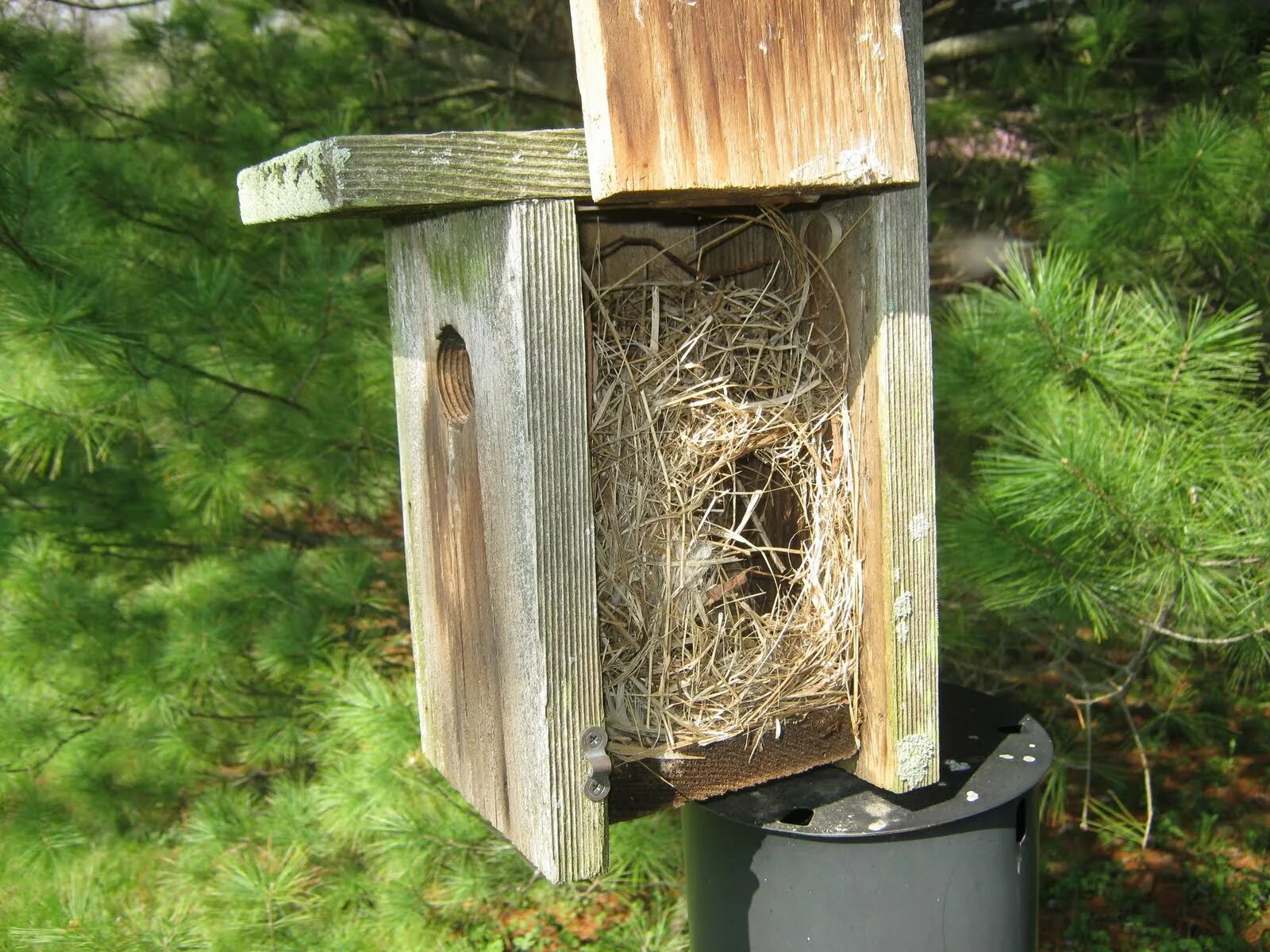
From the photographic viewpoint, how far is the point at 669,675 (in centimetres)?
145

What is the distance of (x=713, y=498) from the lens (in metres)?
1.49

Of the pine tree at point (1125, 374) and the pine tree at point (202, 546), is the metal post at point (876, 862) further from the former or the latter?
the pine tree at point (202, 546)

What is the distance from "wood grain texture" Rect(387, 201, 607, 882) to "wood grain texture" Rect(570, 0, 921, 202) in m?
0.11

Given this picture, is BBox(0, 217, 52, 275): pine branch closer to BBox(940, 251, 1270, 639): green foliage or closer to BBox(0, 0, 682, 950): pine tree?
BBox(0, 0, 682, 950): pine tree

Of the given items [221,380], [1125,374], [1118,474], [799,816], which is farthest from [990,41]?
[799,816]

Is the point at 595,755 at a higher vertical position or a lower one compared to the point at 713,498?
lower

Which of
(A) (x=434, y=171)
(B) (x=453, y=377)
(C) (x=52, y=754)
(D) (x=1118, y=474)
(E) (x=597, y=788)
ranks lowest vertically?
(C) (x=52, y=754)

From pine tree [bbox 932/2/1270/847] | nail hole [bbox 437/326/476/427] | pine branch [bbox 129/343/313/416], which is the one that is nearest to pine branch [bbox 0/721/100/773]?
pine branch [bbox 129/343/313/416]

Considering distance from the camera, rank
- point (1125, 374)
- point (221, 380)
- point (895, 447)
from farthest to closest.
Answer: point (221, 380)
point (1125, 374)
point (895, 447)

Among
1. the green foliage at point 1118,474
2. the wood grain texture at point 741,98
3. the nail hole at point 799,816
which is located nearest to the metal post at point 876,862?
the nail hole at point 799,816

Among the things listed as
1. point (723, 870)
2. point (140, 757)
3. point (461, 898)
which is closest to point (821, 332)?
point (723, 870)

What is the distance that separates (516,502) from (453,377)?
0.30 meters

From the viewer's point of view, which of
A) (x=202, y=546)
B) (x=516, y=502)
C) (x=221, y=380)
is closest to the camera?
(x=516, y=502)

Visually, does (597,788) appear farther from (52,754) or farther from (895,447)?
(52,754)
